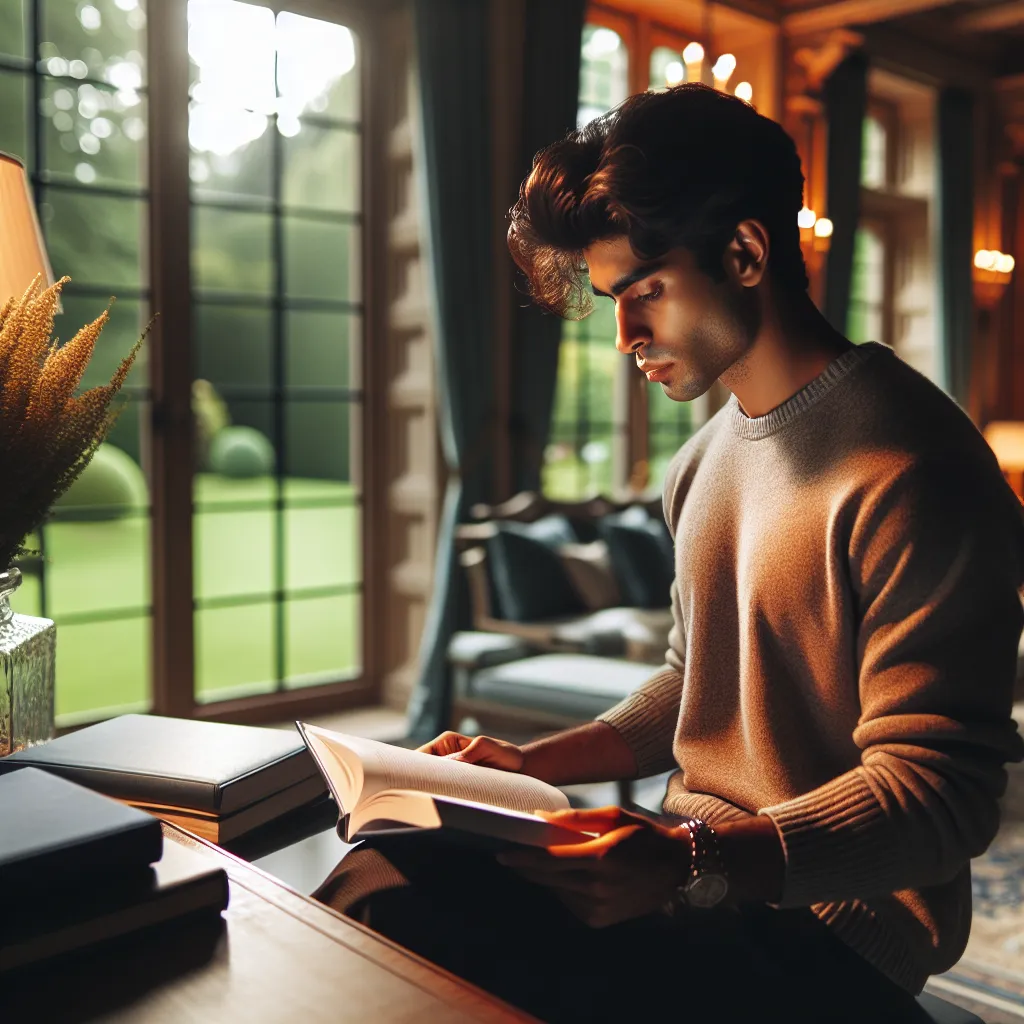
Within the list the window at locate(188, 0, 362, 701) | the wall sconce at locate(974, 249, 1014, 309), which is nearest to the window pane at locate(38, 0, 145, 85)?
the window at locate(188, 0, 362, 701)

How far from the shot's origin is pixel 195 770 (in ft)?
4.43

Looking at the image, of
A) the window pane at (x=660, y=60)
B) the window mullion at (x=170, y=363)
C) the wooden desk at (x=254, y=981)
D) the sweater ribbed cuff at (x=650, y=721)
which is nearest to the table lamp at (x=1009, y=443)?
the window pane at (x=660, y=60)

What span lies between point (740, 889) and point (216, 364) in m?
3.88

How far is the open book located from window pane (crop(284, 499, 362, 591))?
3.73 m

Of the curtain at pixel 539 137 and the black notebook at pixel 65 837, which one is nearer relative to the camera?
the black notebook at pixel 65 837

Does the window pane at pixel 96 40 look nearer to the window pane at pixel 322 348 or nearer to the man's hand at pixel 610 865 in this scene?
the window pane at pixel 322 348

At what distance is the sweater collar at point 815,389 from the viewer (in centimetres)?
133

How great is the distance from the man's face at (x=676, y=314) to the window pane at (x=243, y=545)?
3.58 metres

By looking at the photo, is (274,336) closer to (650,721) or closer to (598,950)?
(650,721)

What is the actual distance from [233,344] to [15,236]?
3.13 m

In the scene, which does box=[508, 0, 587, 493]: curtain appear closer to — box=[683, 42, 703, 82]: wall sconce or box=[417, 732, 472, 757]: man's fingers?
box=[683, 42, 703, 82]: wall sconce

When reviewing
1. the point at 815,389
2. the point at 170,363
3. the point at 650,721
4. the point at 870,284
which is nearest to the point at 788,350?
the point at 815,389

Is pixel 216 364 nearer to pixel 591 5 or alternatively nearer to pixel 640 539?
pixel 640 539

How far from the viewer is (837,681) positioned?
1.28 meters
